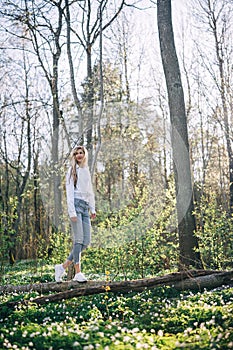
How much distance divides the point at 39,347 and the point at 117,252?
6.90m

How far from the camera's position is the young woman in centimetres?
638

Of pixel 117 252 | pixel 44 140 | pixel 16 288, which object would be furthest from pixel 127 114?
pixel 16 288

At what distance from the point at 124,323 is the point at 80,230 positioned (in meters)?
2.24

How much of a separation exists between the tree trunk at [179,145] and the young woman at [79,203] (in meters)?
2.14

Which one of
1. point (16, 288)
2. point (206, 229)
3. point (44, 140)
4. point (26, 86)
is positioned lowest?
point (16, 288)

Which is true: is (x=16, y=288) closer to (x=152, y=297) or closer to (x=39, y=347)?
(x=152, y=297)

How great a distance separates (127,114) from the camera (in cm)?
1900

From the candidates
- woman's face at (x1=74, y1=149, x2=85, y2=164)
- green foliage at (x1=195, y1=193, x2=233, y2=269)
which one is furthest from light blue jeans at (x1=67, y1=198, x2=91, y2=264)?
green foliage at (x1=195, y1=193, x2=233, y2=269)

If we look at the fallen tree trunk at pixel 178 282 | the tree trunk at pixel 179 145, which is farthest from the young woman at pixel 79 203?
the tree trunk at pixel 179 145

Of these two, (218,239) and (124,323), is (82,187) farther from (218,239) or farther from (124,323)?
(218,239)

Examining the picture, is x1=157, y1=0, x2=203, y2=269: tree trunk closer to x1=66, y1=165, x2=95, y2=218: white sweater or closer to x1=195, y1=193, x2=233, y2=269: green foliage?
x1=195, y1=193, x2=233, y2=269: green foliage

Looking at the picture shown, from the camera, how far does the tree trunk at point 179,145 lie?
7977mm

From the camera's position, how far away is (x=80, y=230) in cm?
638

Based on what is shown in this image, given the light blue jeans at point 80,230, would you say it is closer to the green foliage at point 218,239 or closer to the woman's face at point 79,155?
the woman's face at point 79,155
